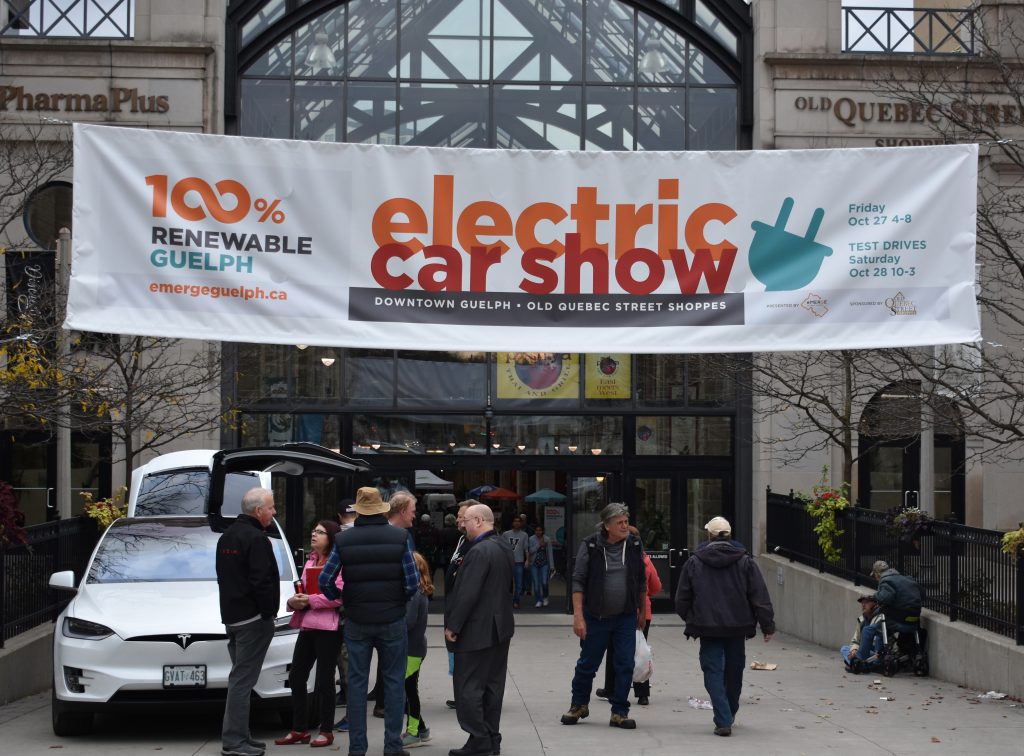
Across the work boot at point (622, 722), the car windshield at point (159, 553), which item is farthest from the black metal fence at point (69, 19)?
the work boot at point (622, 722)

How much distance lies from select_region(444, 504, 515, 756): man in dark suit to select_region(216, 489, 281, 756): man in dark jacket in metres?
1.26

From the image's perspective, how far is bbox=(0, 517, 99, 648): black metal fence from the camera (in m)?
13.0

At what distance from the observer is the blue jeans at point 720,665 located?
10.5m

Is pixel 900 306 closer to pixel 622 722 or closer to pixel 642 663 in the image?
pixel 622 722

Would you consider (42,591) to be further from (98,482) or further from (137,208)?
(98,482)

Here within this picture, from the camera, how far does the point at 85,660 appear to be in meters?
10.1

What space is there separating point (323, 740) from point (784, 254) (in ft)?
17.1

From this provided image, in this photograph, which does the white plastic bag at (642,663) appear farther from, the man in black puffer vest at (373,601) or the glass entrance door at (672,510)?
the glass entrance door at (672,510)

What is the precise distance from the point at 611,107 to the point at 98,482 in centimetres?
1169

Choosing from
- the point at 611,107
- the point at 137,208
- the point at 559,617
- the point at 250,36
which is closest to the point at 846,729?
the point at 137,208

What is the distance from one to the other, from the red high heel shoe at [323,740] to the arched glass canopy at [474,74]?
16096 millimetres

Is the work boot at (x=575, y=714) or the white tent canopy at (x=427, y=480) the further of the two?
the white tent canopy at (x=427, y=480)

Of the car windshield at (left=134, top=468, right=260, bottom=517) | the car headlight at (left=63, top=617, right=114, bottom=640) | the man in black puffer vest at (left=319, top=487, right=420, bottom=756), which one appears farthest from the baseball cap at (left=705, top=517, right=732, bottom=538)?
the car windshield at (left=134, top=468, right=260, bottom=517)

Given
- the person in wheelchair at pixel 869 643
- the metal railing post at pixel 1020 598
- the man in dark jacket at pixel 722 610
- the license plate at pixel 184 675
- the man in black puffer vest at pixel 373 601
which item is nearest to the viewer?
the man in black puffer vest at pixel 373 601
